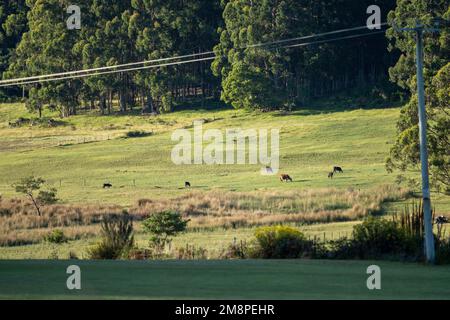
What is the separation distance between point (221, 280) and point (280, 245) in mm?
7132

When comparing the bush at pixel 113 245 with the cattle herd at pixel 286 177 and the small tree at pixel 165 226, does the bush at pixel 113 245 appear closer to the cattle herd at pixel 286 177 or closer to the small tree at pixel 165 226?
the small tree at pixel 165 226

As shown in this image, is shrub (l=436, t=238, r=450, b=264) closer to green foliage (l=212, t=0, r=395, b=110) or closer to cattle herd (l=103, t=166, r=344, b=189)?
cattle herd (l=103, t=166, r=344, b=189)

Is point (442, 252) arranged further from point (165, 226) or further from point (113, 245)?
point (165, 226)

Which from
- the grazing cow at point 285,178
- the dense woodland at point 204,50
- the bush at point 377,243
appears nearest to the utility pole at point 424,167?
the bush at point 377,243

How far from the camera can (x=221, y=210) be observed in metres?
51.8

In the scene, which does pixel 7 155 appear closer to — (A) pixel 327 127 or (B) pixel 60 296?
(A) pixel 327 127

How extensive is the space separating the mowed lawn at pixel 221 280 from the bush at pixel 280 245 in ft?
8.13

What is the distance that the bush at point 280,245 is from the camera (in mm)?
25609

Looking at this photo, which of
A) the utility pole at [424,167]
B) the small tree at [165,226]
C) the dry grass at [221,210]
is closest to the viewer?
the utility pole at [424,167]

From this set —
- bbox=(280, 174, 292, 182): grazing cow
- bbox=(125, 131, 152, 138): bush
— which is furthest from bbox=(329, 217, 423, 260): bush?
bbox=(125, 131, 152, 138): bush

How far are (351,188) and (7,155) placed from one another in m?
40.4

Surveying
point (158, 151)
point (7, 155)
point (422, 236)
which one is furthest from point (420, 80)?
point (7, 155)

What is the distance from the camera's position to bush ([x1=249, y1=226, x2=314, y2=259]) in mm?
25609

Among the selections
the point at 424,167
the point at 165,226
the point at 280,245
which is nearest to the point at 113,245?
the point at 280,245
